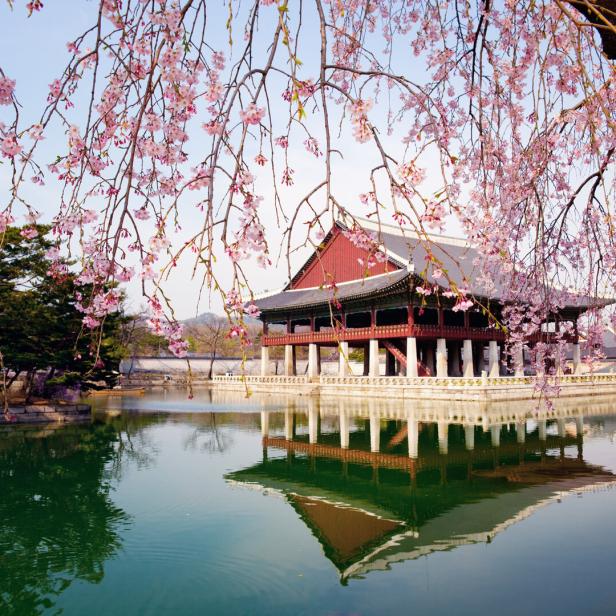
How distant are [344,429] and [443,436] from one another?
3.28 m

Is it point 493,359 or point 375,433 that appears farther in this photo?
point 493,359

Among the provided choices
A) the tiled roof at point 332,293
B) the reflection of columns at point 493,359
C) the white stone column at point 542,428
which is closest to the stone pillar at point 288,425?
the tiled roof at point 332,293

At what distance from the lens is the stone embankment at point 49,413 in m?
20.7

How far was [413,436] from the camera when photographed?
1588 cm

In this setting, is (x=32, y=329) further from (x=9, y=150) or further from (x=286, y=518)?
(x=9, y=150)

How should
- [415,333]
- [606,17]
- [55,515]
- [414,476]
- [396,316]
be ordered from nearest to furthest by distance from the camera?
[606,17]
[55,515]
[414,476]
[415,333]
[396,316]

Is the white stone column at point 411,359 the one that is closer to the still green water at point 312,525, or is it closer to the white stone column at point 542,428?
the white stone column at point 542,428

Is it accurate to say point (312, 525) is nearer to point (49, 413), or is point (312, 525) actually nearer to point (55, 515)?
point (55, 515)

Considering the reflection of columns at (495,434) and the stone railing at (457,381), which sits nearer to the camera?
the reflection of columns at (495,434)

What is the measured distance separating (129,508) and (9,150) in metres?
6.73

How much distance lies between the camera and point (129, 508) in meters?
8.87

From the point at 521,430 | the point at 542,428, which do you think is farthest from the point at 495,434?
the point at 542,428

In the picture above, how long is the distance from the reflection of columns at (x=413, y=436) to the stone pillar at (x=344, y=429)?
1595mm

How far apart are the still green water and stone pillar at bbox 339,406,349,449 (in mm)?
310
